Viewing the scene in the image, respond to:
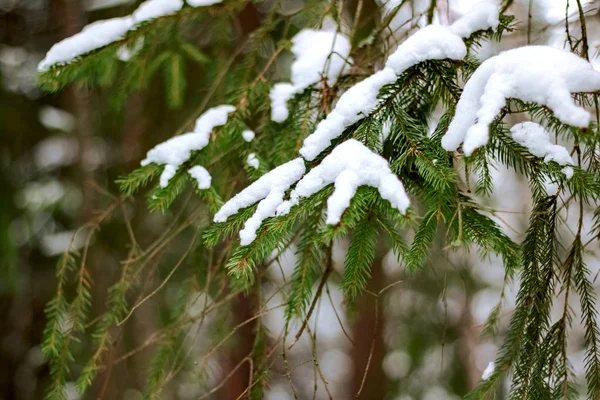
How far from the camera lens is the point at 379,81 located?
1.12 meters

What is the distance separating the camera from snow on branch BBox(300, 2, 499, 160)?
3.60 feet

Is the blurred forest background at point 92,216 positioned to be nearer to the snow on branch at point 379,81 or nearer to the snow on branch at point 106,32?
the snow on branch at point 106,32

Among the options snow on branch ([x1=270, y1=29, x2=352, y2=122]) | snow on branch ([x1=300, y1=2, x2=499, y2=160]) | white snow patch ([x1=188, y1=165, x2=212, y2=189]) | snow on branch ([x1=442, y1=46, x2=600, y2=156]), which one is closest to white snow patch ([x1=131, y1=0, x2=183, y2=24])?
snow on branch ([x1=270, y1=29, x2=352, y2=122])

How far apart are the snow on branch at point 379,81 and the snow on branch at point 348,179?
0.33ft

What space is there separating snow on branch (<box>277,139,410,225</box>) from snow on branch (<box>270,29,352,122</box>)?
1.56 feet

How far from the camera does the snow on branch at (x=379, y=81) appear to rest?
1.10 metres

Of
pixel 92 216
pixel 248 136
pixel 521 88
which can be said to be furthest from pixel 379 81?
pixel 92 216

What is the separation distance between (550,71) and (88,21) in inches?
118

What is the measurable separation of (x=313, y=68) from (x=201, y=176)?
492 millimetres

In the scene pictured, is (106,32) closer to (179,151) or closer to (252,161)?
(179,151)

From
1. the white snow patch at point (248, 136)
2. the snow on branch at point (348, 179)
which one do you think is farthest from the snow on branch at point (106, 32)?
the snow on branch at point (348, 179)

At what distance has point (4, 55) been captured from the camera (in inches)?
128

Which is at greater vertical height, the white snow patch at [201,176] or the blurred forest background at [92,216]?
the white snow patch at [201,176]

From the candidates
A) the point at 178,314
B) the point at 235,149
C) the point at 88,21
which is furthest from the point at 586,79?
the point at 88,21
